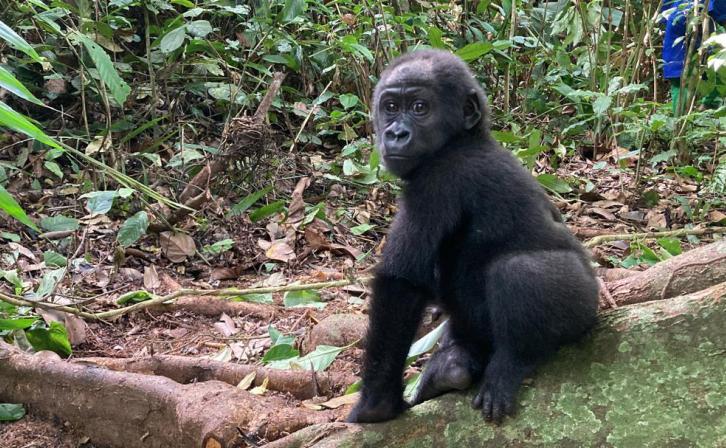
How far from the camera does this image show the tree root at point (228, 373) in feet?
15.1

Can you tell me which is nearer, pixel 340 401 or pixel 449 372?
pixel 449 372

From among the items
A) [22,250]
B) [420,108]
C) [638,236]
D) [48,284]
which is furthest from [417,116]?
[22,250]

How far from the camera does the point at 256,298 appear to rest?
5992 mm

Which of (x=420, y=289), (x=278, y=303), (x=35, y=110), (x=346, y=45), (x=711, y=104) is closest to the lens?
(x=420, y=289)

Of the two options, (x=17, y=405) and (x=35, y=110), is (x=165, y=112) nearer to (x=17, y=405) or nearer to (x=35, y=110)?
(x=35, y=110)

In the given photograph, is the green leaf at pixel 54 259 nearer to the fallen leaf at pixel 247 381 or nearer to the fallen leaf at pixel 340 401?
the fallen leaf at pixel 247 381

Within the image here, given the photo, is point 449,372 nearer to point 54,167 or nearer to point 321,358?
point 321,358

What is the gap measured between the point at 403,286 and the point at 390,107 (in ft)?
4.07

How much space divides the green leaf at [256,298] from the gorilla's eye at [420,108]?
2.32 meters

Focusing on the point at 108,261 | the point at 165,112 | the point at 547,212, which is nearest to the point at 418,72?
the point at 547,212

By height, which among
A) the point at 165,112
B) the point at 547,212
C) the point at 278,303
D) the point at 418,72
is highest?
the point at 418,72

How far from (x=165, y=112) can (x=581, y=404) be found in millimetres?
7360

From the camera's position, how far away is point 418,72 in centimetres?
432

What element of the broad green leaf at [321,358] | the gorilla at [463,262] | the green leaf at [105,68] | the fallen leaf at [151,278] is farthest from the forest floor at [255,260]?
the green leaf at [105,68]
